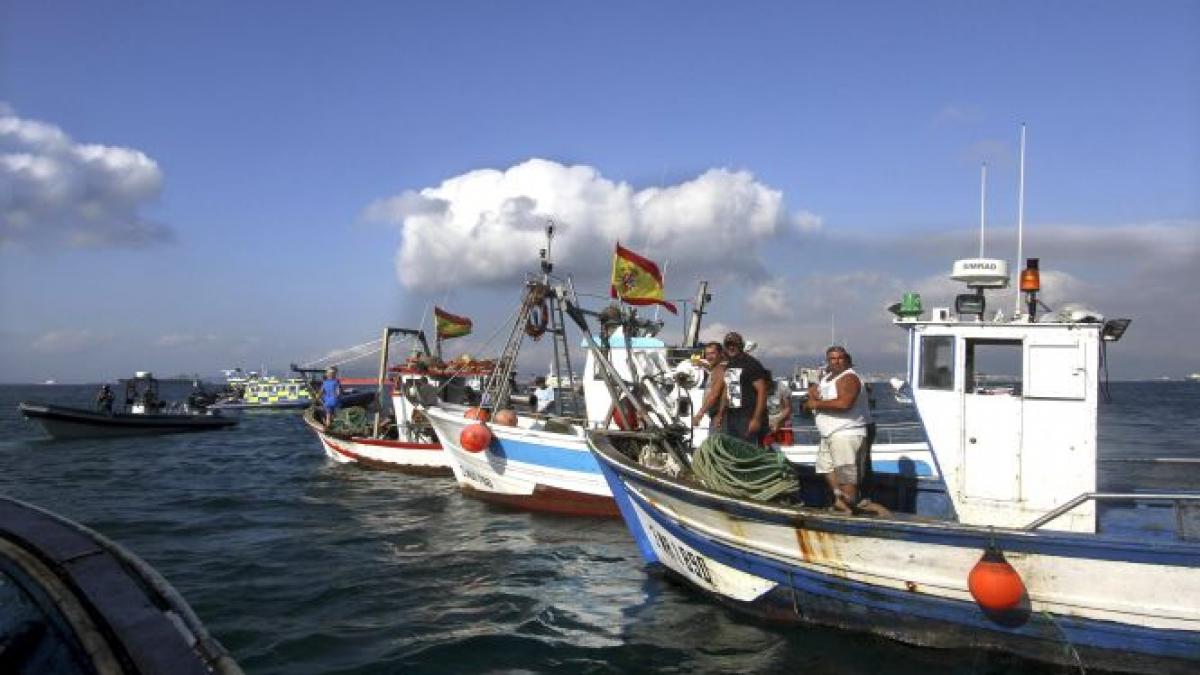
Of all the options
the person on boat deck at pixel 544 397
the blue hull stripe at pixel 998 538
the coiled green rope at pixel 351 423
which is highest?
the person on boat deck at pixel 544 397

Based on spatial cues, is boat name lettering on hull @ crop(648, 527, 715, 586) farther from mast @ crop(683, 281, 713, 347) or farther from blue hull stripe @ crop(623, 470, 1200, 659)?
mast @ crop(683, 281, 713, 347)

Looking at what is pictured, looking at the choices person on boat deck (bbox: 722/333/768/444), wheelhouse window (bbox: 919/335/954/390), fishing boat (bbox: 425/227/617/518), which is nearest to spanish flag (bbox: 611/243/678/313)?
fishing boat (bbox: 425/227/617/518)

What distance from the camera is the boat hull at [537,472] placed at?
13.9m

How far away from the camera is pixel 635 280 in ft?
49.9

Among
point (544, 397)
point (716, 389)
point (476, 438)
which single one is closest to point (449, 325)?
point (544, 397)

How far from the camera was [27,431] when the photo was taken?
36656 mm

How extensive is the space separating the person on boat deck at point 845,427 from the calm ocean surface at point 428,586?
135 centimetres

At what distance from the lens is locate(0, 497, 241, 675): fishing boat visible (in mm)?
3168

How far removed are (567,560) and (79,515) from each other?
30.6 ft

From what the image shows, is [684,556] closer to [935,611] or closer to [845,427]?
[845,427]

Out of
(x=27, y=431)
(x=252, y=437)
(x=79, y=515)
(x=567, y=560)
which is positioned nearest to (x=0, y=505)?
(x=567, y=560)

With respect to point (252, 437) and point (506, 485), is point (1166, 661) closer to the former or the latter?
point (506, 485)

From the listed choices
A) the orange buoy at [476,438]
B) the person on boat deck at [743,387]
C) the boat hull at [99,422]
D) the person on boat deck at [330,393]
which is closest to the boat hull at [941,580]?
the person on boat deck at [743,387]

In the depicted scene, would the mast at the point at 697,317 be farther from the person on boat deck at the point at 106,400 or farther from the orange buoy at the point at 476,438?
the person on boat deck at the point at 106,400
